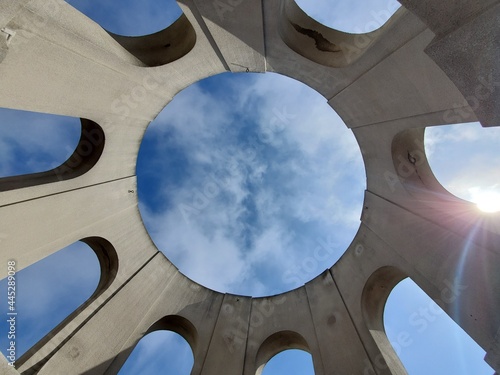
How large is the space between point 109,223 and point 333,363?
6.18 metres

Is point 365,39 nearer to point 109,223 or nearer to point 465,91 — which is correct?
point 465,91

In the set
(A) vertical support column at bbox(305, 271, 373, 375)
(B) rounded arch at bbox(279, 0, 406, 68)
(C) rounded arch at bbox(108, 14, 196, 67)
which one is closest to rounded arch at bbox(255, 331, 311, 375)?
(A) vertical support column at bbox(305, 271, 373, 375)

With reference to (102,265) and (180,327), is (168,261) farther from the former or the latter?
(180,327)

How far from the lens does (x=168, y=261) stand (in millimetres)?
9578

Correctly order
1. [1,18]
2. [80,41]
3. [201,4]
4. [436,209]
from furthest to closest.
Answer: [436,209], [201,4], [80,41], [1,18]

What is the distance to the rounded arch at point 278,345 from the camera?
29.6 feet

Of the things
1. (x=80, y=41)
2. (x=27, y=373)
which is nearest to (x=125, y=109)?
(x=80, y=41)

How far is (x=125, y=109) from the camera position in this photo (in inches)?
291

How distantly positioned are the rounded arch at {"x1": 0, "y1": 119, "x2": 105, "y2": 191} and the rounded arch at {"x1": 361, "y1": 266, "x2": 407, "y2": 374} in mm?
6922

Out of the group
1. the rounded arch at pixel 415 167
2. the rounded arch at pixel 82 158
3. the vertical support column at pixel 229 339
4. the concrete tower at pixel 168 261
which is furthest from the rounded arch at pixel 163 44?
the vertical support column at pixel 229 339

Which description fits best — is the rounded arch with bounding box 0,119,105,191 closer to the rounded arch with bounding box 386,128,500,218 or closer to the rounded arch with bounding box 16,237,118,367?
the rounded arch with bounding box 16,237,118,367

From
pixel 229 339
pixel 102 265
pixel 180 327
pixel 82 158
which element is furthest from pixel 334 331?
pixel 82 158

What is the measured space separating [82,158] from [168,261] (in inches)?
141

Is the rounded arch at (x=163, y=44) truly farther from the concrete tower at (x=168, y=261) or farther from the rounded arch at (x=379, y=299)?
the rounded arch at (x=379, y=299)
